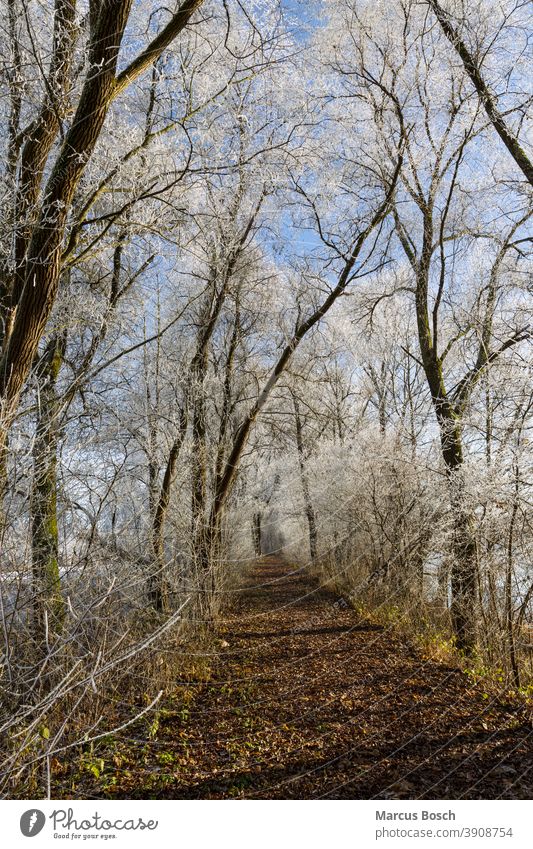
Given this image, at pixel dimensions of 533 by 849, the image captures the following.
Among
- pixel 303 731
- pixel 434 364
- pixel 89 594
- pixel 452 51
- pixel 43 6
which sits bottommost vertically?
pixel 303 731

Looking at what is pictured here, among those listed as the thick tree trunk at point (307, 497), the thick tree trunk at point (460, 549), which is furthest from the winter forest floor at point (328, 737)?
the thick tree trunk at point (307, 497)

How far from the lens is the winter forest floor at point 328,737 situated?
274 cm

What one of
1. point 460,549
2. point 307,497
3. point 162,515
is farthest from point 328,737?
point 307,497

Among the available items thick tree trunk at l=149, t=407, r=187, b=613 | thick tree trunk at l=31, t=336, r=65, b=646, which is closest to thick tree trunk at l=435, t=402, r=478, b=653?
thick tree trunk at l=149, t=407, r=187, b=613

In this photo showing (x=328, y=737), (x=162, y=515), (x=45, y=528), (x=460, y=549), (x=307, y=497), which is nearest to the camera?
(x=328, y=737)

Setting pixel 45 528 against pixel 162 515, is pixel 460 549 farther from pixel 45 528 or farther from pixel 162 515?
pixel 45 528

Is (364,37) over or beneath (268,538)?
over

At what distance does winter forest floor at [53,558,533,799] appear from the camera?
8.98 feet

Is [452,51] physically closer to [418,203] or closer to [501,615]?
[418,203]

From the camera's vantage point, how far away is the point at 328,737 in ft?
10.7

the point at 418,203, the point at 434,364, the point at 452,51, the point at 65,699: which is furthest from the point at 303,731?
the point at 452,51

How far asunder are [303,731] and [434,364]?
3.89 meters

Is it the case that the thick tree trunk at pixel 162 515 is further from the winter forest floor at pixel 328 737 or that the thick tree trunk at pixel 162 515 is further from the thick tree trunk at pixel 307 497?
the thick tree trunk at pixel 307 497

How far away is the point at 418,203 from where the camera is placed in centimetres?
552
